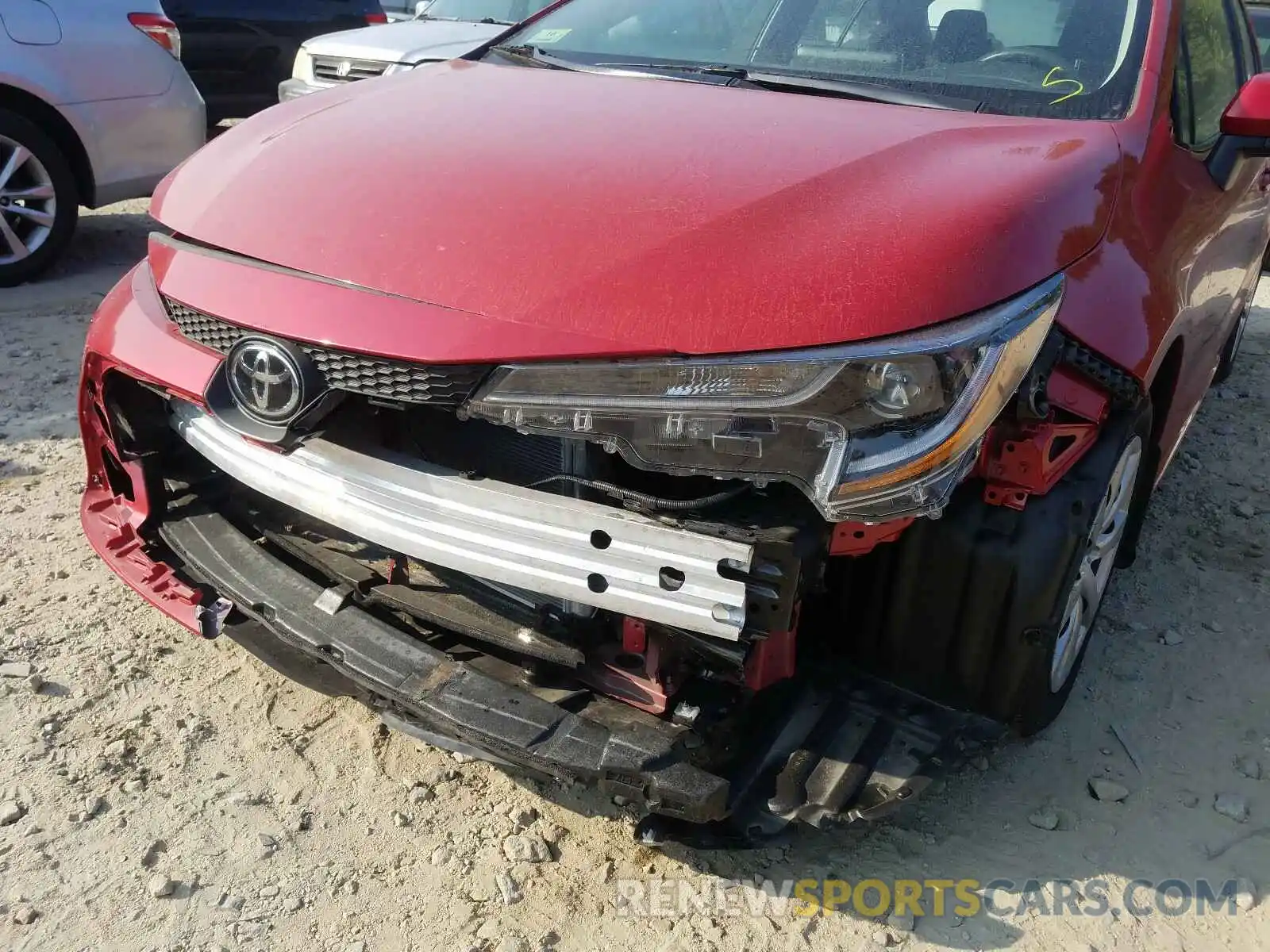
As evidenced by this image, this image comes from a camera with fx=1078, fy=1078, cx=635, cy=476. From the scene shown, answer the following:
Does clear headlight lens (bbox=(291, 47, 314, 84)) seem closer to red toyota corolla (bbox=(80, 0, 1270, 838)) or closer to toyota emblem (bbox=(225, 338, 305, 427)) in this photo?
red toyota corolla (bbox=(80, 0, 1270, 838))

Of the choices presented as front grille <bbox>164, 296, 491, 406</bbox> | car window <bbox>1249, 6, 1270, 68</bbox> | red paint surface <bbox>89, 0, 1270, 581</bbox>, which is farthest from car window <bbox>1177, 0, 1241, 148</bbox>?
car window <bbox>1249, 6, 1270, 68</bbox>

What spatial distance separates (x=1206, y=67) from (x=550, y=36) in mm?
1883

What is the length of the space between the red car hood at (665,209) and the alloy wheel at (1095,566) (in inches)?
24.4

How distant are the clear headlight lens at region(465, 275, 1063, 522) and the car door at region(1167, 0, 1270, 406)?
110 cm

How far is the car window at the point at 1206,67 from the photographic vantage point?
9.12ft

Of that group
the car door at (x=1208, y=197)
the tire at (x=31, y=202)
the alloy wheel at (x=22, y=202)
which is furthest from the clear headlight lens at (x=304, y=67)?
the car door at (x=1208, y=197)

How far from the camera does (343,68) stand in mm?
6906

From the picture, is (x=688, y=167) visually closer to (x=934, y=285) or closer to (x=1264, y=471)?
(x=934, y=285)

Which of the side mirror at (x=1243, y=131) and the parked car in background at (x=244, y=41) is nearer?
the side mirror at (x=1243, y=131)

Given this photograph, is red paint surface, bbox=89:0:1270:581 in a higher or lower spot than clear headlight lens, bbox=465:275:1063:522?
higher

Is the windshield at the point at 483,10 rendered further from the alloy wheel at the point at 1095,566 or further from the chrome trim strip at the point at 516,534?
the chrome trim strip at the point at 516,534

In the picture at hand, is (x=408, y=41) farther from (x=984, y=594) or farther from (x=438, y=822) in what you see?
(x=984, y=594)

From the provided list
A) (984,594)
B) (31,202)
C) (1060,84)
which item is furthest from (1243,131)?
(31,202)

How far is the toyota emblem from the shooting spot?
1.95 metres
